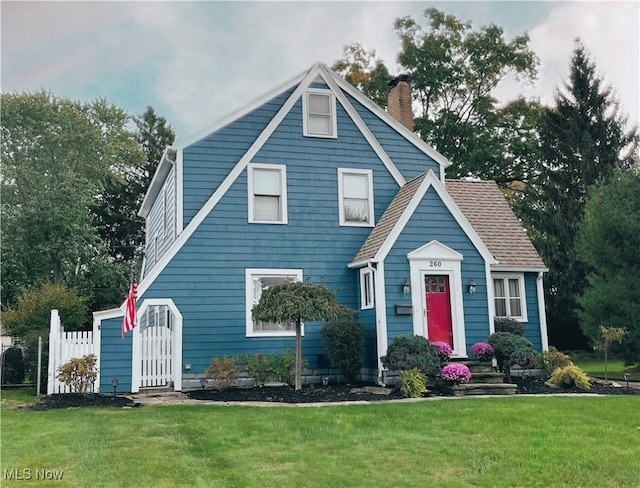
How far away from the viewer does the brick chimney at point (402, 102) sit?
2188 centimetres

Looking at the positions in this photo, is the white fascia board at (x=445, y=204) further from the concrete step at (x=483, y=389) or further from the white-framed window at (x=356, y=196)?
the concrete step at (x=483, y=389)

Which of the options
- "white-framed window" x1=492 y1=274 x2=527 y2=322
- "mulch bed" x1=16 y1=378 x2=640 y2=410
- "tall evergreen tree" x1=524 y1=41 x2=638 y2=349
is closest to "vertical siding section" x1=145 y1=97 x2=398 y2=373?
"mulch bed" x1=16 y1=378 x2=640 y2=410

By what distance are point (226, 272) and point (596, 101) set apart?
2419 cm

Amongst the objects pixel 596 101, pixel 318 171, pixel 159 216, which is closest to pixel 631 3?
pixel 318 171

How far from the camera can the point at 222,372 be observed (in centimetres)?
1556

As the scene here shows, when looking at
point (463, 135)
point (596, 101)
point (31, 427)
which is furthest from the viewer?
point (463, 135)

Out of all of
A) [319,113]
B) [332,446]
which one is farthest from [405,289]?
[332,446]

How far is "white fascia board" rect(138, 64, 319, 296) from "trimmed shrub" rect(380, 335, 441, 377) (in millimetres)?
5704

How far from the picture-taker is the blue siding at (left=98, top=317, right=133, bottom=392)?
1565 centimetres

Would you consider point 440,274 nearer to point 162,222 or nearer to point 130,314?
point 130,314

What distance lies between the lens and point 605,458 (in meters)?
8.38

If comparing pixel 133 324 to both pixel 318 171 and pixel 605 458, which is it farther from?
pixel 605 458

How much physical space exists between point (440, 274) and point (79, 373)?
8916 mm

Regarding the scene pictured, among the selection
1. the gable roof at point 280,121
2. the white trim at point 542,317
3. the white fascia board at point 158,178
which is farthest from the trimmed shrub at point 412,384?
the white fascia board at point 158,178
